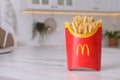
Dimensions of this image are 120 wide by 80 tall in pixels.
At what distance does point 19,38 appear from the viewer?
4.06 metres

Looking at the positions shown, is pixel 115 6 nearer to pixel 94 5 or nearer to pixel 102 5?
pixel 102 5

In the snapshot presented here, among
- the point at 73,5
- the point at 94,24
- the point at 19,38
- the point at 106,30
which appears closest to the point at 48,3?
the point at 73,5

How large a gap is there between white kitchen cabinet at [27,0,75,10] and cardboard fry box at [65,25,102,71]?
2.92 m

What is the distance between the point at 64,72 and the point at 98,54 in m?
0.16

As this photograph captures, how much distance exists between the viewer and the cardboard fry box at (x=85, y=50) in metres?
1.00

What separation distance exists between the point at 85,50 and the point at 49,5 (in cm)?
302

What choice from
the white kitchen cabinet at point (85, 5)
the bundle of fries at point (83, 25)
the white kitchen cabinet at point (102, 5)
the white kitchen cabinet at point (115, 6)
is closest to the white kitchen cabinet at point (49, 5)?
the white kitchen cabinet at point (85, 5)

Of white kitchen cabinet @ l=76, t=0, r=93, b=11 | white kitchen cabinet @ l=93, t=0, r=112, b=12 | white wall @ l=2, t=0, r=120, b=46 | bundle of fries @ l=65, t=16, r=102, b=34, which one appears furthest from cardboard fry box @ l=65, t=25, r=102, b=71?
white kitchen cabinet @ l=93, t=0, r=112, b=12

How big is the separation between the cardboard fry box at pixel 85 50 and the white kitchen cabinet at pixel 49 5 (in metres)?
2.92

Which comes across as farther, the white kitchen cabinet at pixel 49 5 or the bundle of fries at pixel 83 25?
the white kitchen cabinet at pixel 49 5

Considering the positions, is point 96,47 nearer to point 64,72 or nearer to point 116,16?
point 64,72

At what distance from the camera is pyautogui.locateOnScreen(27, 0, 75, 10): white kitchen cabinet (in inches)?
152

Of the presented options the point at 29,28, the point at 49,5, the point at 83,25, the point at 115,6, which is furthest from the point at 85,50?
the point at 115,6

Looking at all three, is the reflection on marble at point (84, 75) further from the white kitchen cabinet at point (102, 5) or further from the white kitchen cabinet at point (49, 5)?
the white kitchen cabinet at point (102, 5)
